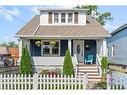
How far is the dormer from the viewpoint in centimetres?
2275

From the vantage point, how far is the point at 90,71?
65.4 feet

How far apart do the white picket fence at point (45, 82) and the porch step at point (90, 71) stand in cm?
633

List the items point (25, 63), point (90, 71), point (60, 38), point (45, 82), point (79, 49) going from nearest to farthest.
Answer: point (45, 82), point (25, 63), point (90, 71), point (60, 38), point (79, 49)

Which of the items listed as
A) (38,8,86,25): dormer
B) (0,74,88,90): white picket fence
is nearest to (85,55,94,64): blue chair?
(38,8,86,25): dormer

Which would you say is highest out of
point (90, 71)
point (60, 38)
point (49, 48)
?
point (60, 38)

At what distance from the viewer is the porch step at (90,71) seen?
18845 mm

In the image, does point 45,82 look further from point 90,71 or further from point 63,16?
point 63,16

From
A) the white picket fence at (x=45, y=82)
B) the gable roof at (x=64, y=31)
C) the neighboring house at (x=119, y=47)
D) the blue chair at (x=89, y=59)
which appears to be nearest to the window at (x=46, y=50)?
the gable roof at (x=64, y=31)

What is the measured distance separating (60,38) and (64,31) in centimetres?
71

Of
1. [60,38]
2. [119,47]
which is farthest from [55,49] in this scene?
[119,47]

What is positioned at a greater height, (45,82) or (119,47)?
(119,47)
